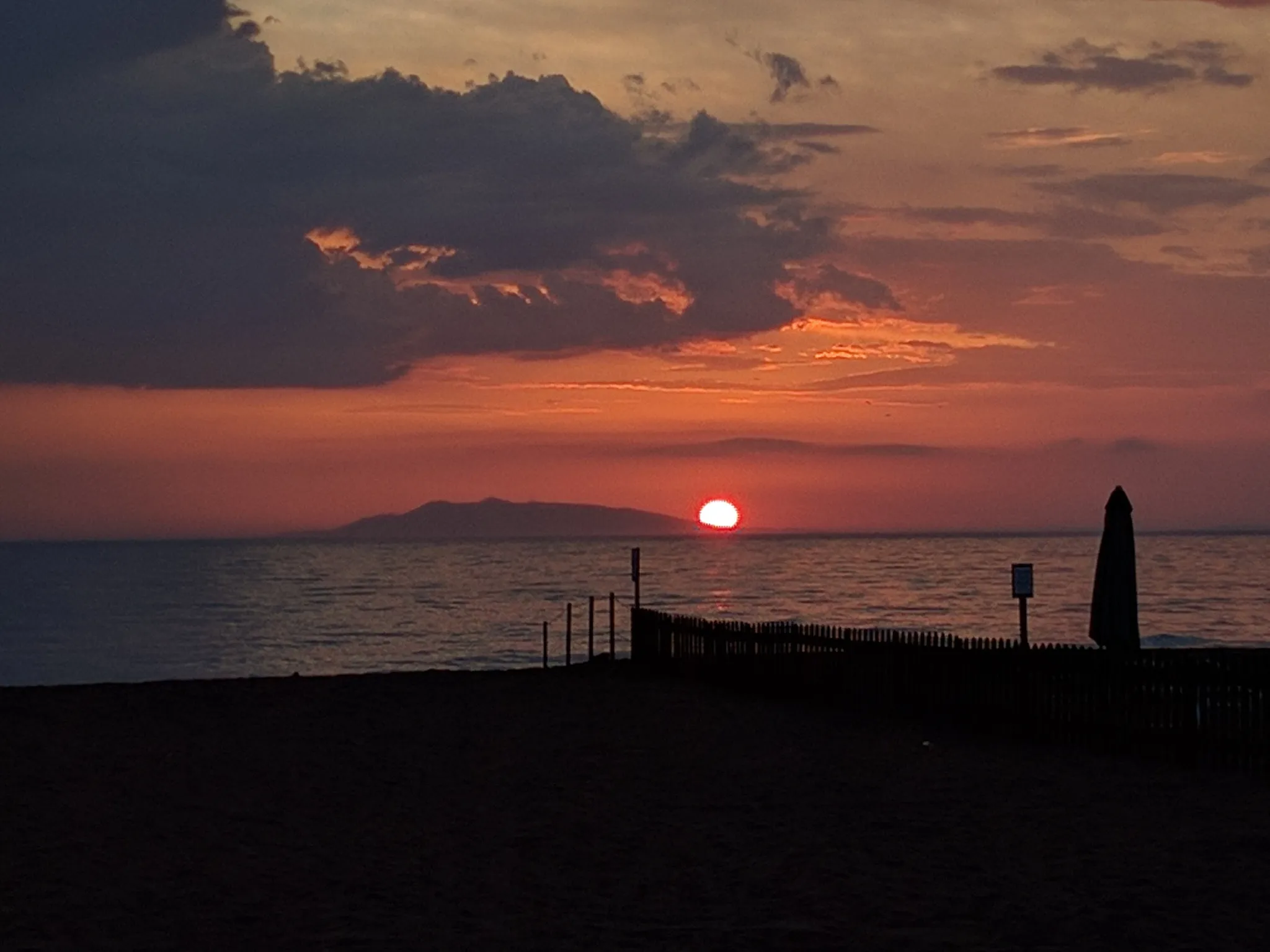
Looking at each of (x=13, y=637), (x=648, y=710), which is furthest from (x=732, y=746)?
(x=13, y=637)

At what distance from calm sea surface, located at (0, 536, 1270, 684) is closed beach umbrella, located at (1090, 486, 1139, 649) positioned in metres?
38.9

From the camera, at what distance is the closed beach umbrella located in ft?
75.5

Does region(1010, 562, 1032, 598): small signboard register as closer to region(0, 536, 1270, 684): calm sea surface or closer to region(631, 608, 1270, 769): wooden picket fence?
region(631, 608, 1270, 769): wooden picket fence

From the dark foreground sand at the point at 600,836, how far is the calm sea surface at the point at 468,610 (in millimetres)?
40961

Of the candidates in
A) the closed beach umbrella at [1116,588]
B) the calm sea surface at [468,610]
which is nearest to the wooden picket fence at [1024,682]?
the closed beach umbrella at [1116,588]

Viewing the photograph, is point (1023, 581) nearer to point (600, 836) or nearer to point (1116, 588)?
point (1116, 588)

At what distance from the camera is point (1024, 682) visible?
21.2 m

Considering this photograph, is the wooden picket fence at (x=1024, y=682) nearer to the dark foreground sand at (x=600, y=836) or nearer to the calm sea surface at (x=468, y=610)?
the dark foreground sand at (x=600, y=836)

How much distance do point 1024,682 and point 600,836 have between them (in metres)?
8.82

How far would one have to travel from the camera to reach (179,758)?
768 inches

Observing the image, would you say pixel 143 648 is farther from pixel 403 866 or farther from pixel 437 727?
pixel 403 866

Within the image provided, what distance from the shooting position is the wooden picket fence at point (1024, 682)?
1855 cm

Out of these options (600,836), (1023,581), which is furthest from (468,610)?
(600,836)

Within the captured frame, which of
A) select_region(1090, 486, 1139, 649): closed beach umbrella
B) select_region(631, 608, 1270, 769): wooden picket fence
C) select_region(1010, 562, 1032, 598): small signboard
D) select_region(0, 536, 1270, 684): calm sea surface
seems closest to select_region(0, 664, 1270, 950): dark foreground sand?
select_region(631, 608, 1270, 769): wooden picket fence
